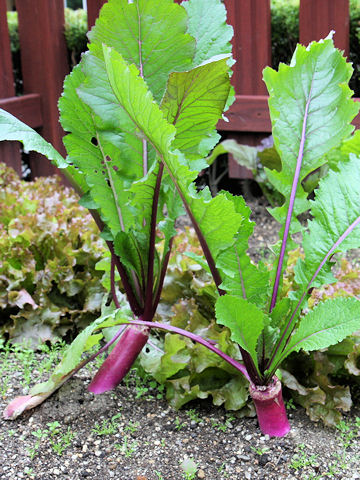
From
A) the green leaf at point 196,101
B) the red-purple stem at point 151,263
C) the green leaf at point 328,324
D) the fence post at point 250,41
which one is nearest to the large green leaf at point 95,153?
the red-purple stem at point 151,263

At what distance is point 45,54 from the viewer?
16.2 ft

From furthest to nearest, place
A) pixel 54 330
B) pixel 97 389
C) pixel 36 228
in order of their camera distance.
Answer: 1. pixel 36 228
2. pixel 54 330
3. pixel 97 389

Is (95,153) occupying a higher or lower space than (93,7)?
lower

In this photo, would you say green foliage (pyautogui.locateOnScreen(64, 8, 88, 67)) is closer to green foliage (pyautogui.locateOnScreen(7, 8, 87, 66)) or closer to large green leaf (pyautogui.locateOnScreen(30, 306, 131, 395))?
green foliage (pyautogui.locateOnScreen(7, 8, 87, 66))

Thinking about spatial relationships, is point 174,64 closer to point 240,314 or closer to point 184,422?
point 240,314

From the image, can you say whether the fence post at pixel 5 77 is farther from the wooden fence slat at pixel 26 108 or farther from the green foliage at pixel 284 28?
the green foliage at pixel 284 28

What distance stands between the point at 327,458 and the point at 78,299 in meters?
1.39

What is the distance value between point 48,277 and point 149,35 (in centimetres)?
130

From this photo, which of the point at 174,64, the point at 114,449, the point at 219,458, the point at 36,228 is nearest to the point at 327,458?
the point at 219,458

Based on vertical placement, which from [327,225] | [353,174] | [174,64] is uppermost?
[174,64]

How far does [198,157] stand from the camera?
6.41 ft

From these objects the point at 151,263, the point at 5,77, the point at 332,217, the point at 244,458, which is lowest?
the point at 244,458

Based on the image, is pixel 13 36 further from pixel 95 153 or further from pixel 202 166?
pixel 202 166

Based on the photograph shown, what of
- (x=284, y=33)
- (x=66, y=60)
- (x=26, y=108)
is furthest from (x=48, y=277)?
(x=284, y=33)
